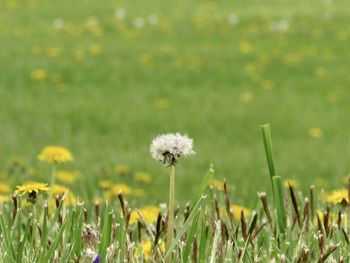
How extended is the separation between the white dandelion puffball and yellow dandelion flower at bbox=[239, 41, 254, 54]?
10592 millimetres

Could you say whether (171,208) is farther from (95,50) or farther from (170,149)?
(95,50)

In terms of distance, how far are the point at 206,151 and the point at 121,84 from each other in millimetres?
2918

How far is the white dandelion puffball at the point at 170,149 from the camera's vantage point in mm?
1378

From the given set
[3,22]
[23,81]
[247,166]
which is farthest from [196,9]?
[247,166]

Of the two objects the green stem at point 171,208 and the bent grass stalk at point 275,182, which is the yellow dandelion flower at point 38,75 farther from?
the green stem at point 171,208

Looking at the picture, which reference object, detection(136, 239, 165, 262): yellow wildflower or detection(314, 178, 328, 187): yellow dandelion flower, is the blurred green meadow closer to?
detection(314, 178, 328, 187): yellow dandelion flower

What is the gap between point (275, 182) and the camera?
169 centimetres

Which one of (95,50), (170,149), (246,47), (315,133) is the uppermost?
(246,47)

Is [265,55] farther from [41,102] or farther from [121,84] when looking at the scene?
[41,102]

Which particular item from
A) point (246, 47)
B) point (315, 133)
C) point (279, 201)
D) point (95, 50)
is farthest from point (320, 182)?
point (246, 47)

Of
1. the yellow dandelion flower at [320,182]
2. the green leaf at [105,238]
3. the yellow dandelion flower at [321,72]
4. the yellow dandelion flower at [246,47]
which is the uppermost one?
the yellow dandelion flower at [246,47]

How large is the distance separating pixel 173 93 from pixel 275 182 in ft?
24.2

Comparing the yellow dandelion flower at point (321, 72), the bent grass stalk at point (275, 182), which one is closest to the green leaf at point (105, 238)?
the bent grass stalk at point (275, 182)

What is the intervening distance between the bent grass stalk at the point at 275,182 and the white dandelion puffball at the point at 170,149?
0.29 m
